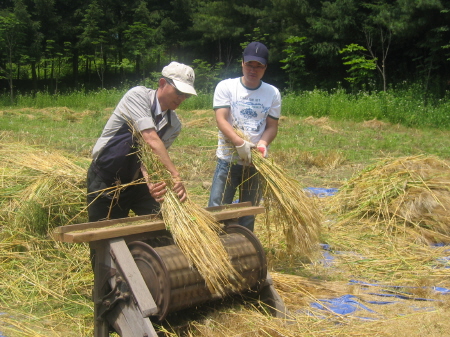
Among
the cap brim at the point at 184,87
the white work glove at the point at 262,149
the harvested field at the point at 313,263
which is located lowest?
the harvested field at the point at 313,263

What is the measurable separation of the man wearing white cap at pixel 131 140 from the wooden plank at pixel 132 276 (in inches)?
16.2

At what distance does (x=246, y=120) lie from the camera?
156 inches

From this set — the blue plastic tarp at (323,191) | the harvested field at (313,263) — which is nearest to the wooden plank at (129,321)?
the harvested field at (313,263)

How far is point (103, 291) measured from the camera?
9.61ft

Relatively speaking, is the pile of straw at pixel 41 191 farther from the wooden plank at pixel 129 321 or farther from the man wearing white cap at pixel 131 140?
the wooden plank at pixel 129 321

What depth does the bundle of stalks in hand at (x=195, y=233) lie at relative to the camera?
9.37ft

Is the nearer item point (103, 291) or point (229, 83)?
point (103, 291)

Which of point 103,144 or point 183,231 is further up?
point 103,144

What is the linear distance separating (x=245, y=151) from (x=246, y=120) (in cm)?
33

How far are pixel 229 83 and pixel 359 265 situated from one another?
6.06 feet

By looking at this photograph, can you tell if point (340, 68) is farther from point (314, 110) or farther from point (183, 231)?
point (183, 231)

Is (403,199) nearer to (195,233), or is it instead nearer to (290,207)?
(290,207)

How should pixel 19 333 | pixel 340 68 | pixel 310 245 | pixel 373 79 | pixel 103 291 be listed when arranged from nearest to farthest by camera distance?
1. pixel 103 291
2. pixel 19 333
3. pixel 310 245
4. pixel 373 79
5. pixel 340 68

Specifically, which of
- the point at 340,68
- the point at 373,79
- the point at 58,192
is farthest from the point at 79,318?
the point at 340,68
